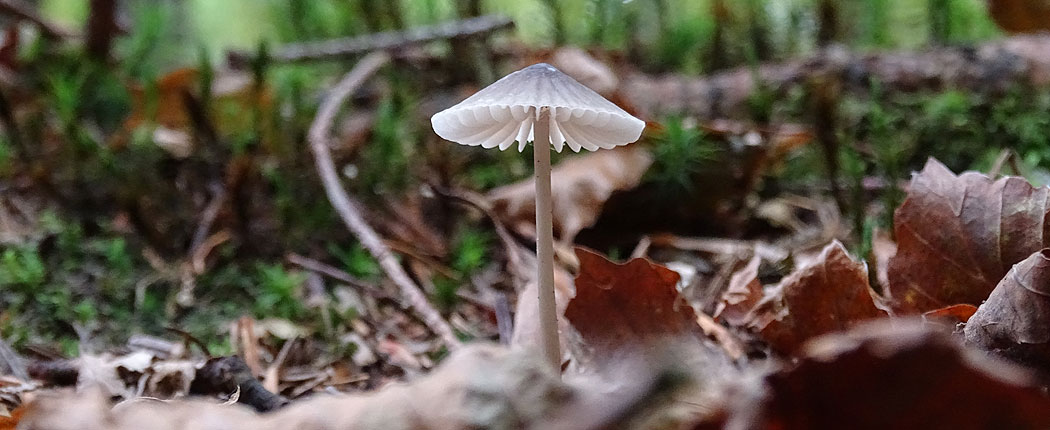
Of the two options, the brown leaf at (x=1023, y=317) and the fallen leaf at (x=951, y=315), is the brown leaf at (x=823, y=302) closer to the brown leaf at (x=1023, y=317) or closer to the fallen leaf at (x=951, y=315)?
the fallen leaf at (x=951, y=315)

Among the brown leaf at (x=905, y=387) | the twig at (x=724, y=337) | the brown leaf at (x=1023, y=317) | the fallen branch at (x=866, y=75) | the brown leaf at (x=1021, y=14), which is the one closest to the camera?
the brown leaf at (x=905, y=387)

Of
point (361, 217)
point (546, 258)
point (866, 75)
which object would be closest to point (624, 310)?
point (546, 258)

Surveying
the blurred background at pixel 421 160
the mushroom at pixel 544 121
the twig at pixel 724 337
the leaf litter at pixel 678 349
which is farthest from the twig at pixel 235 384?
the twig at pixel 724 337

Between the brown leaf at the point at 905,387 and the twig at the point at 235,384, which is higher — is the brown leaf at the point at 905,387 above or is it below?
above

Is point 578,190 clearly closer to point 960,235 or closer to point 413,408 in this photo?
point 960,235

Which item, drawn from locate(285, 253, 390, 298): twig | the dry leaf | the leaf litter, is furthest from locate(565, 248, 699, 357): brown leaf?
locate(285, 253, 390, 298): twig
